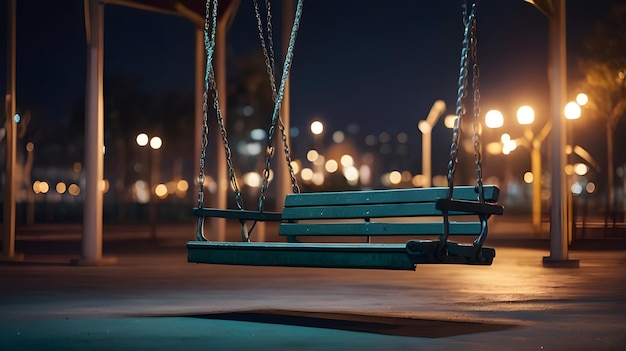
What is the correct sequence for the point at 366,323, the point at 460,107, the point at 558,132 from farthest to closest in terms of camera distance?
the point at 558,132 → the point at 366,323 → the point at 460,107

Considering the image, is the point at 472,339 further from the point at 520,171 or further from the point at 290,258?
the point at 520,171

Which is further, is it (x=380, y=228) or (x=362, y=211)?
(x=362, y=211)

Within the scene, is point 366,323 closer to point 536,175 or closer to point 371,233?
point 371,233

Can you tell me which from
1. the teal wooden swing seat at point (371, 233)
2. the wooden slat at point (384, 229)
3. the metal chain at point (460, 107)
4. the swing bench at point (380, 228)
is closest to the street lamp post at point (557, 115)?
the swing bench at point (380, 228)

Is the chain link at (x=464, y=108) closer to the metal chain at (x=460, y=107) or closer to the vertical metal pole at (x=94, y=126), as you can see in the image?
the metal chain at (x=460, y=107)

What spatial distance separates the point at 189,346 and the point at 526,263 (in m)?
13.2

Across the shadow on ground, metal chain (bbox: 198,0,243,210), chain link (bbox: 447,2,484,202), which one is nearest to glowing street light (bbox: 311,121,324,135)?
metal chain (bbox: 198,0,243,210)

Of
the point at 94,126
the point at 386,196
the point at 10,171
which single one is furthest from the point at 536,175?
the point at 386,196

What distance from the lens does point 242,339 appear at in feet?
29.7

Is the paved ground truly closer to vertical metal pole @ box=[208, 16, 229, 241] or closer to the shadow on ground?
the shadow on ground

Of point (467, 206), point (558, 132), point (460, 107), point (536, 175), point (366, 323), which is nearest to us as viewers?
point (460, 107)

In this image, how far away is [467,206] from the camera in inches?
364

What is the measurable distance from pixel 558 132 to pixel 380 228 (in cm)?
895

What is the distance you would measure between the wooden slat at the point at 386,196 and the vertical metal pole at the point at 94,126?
7.79 metres
